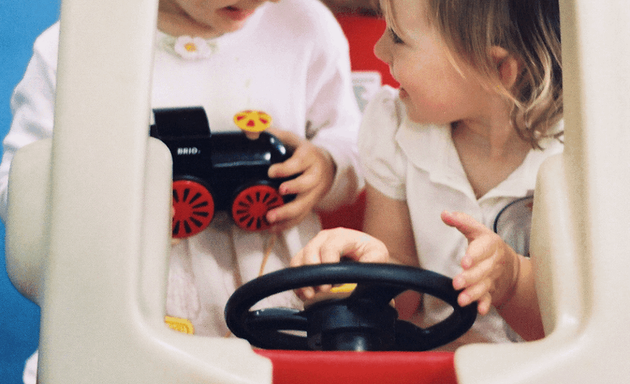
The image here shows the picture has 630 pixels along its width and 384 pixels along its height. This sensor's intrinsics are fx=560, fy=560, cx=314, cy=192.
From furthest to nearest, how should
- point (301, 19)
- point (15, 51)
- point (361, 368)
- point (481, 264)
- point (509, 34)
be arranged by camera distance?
point (15, 51)
point (301, 19)
point (509, 34)
point (481, 264)
point (361, 368)

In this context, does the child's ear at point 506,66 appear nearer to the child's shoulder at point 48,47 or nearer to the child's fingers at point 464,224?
the child's fingers at point 464,224

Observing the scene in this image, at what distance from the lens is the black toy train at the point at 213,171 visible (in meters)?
0.62

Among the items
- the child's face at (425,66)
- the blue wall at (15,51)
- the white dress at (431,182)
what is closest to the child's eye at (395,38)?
the child's face at (425,66)

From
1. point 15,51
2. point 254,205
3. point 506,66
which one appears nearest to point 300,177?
point 254,205

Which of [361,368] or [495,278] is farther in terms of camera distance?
[495,278]

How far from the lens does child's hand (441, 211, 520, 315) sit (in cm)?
45

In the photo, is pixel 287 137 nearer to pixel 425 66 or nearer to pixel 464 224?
pixel 425 66

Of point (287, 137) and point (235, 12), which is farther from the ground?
point (235, 12)

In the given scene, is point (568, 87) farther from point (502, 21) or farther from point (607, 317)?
point (502, 21)

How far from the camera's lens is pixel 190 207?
24.9 inches

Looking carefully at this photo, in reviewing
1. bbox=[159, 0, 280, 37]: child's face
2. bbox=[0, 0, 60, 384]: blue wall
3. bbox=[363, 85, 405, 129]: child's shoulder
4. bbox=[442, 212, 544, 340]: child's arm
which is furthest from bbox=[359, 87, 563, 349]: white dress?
bbox=[0, 0, 60, 384]: blue wall

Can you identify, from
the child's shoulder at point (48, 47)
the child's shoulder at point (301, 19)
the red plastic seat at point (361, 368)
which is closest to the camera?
the red plastic seat at point (361, 368)

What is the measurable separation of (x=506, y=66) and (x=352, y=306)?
0.34 metres

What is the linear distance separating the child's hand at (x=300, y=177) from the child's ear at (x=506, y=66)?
24 cm
